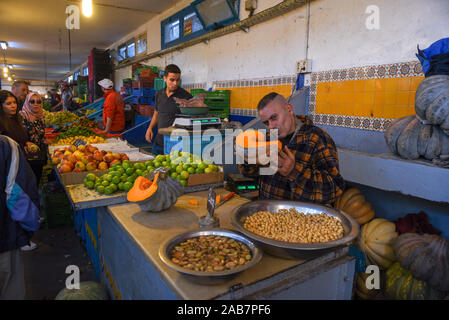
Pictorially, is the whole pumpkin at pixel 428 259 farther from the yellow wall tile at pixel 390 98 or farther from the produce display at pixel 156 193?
the produce display at pixel 156 193

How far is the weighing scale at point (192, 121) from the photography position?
149 inches

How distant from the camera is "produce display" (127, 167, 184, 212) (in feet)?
5.83

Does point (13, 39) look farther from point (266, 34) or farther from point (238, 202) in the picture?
point (238, 202)

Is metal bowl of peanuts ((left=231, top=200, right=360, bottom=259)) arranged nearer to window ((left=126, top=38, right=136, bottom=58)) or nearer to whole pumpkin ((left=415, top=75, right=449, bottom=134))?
whole pumpkin ((left=415, top=75, right=449, bottom=134))

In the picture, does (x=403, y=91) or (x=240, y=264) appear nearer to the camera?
(x=240, y=264)

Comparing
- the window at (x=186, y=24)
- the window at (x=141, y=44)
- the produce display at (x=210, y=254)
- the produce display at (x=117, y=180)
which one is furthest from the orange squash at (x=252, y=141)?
the window at (x=141, y=44)

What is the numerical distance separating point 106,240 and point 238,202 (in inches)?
40.0

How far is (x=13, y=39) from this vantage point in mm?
11422

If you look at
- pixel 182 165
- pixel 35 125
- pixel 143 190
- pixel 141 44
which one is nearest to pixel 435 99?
pixel 182 165

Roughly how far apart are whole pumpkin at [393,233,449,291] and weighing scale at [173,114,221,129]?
252 centimetres

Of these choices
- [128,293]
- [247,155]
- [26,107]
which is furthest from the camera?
[26,107]

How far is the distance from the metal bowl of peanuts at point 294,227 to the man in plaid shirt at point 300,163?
0.14m
